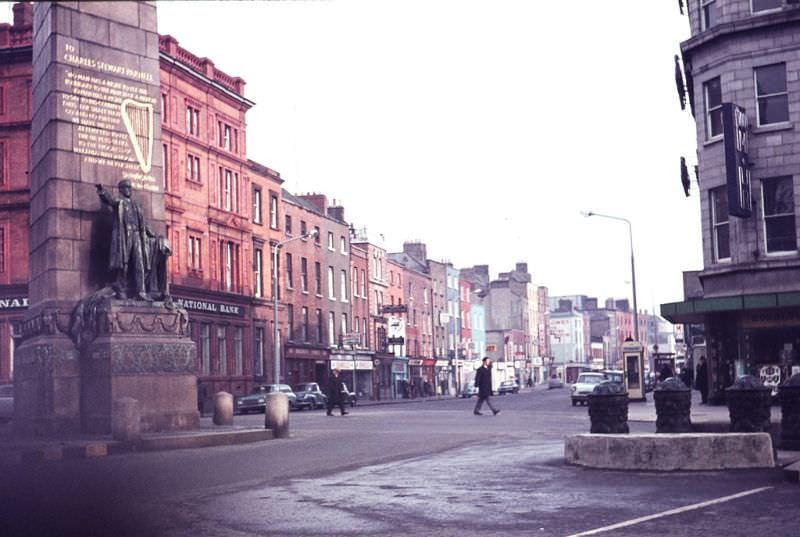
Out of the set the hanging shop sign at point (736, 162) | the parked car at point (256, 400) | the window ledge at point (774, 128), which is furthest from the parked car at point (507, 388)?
the hanging shop sign at point (736, 162)

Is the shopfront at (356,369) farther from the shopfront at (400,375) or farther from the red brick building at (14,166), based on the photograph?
the red brick building at (14,166)

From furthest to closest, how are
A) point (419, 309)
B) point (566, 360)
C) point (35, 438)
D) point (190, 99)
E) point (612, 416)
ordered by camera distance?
point (566, 360) < point (419, 309) < point (190, 99) < point (35, 438) < point (612, 416)

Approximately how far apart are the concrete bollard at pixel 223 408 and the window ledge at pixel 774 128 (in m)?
18.0

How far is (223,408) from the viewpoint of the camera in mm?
25219

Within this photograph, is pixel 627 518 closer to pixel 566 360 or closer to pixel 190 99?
pixel 190 99

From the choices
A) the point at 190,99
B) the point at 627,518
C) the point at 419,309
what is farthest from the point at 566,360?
the point at 627,518

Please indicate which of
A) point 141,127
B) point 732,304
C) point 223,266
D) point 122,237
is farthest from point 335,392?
point 141,127

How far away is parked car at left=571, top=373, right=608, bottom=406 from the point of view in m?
46.0

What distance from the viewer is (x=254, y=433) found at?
799 inches

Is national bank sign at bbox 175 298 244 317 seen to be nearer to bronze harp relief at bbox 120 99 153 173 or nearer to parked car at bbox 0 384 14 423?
parked car at bbox 0 384 14 423

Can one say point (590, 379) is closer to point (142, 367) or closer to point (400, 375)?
point (142, 367)

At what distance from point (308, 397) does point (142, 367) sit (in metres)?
34.1

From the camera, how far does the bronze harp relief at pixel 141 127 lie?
55.2 feet

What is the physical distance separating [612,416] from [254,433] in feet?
27.1
